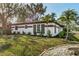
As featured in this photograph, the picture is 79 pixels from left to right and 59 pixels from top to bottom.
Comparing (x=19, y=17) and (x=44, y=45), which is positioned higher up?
(x=19, y=17)

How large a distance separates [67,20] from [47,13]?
140 mm

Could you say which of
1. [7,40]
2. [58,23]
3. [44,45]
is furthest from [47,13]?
[7,40]

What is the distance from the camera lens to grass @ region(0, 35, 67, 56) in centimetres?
149

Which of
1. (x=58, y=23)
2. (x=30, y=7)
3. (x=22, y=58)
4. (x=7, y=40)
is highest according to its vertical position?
(x=30, y=7)

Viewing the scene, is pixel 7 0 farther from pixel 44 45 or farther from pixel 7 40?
pixel 44 45

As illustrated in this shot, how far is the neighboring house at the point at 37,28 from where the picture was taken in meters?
1.51

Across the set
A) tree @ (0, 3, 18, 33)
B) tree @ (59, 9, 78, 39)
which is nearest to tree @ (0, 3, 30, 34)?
tree @ (0, 3, 18, 33)

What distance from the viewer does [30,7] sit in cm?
152

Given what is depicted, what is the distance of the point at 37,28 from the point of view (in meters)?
1.51

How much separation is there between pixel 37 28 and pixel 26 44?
0.42 feet

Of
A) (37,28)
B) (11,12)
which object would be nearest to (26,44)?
(37,28)

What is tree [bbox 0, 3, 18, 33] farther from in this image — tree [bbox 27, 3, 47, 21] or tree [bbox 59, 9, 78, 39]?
tree [bbox 59, 9, 78, 39]

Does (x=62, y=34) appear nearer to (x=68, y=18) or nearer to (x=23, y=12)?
(x=68, y=18)

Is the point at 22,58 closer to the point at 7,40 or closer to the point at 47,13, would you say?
the point at 7,40
